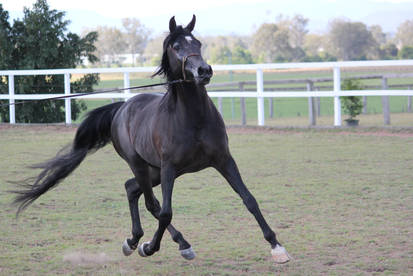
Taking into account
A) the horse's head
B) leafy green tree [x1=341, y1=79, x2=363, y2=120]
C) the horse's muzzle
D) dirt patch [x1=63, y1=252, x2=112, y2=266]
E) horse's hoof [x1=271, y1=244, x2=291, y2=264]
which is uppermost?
the horse's head

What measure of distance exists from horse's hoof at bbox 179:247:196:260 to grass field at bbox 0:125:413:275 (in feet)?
0.25

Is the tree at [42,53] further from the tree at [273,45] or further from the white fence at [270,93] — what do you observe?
the tree at [273,45]

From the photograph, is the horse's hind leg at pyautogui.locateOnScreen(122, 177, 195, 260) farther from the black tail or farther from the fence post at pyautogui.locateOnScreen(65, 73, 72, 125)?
the fence post at pyautogui.locateOnScreen(65, 73, 72, 125)

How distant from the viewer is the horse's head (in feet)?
15.8

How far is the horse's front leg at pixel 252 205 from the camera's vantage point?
4.95m

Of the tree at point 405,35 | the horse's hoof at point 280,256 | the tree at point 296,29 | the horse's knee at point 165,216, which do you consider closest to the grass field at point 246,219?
the horse's hoof at point 280,256

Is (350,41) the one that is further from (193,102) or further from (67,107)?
(193,102)

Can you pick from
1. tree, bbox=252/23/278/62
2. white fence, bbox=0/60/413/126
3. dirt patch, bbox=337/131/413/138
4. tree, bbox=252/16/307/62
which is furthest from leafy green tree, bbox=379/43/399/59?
dirt patch, bbox=337/131/413/138

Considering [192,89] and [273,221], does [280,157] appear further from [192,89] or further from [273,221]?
[192,89]

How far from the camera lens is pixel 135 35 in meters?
96.5

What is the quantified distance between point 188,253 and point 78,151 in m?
2.06

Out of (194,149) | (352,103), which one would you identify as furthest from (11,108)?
(194,149)

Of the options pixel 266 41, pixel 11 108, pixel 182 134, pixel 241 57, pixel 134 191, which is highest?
pixel 266 41

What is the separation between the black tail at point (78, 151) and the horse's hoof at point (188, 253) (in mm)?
1866
